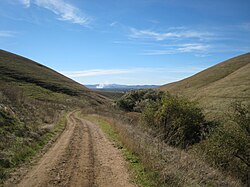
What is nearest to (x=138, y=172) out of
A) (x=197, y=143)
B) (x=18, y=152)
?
(x=18, y=152)

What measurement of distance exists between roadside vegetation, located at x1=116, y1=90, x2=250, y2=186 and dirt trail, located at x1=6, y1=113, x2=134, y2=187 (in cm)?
136

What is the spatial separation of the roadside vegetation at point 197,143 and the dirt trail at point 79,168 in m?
1.36

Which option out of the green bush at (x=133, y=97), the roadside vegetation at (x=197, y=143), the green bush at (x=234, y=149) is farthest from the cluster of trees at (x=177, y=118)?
the green bush at (x=133, y=97)

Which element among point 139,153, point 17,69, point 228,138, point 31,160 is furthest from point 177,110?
point 17,69

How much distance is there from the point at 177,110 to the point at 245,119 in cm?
698

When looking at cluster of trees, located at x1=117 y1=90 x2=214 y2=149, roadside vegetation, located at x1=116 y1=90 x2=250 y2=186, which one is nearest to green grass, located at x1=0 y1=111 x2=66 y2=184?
roadside vegetation, located at x1=116 y1=90 x2=250 y2=186

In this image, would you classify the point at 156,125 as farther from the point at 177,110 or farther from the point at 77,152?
the point at 77,152

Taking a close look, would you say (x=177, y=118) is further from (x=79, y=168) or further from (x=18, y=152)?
(x=18, y=152)

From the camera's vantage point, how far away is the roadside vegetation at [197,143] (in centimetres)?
1039

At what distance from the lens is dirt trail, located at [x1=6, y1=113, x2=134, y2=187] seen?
27.4ft

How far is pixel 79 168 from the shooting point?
9789 mm

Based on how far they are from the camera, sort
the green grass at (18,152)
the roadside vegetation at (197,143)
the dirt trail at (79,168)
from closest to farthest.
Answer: the dirt trail at (79,168), the green grass at (18,152), the roadside vegetation at (197,143)

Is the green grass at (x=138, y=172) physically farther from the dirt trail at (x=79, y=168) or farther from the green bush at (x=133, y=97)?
the green bush at (x=133, y=97)

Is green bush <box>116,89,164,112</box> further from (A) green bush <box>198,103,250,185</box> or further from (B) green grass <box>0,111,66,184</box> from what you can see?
(B) green grass <box>0,111,66,184</box>
